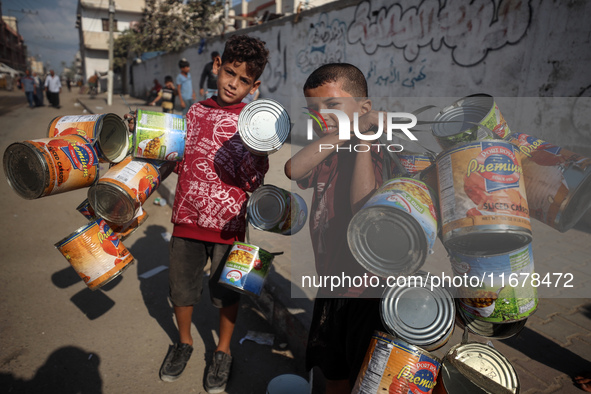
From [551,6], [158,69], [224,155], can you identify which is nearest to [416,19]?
[551,6]

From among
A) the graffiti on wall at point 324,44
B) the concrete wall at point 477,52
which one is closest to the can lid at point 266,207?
the concrete wall at point 477,52

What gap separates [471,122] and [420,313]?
611 mm

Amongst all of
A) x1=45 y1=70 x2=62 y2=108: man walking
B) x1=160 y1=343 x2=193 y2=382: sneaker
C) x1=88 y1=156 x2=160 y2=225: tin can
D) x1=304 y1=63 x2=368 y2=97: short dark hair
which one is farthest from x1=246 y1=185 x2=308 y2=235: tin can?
x1=45 y1=70 x2=62 y2=108: man walking

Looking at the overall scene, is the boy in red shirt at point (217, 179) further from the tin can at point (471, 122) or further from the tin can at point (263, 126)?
the tin can at point (471, 122)

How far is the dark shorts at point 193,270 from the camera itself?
77.1 inches

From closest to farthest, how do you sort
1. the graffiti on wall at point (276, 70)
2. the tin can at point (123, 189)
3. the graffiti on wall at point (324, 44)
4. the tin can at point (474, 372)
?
the tin can at point (474, 372) < the tin can at point (123, 189) < the graffiti on wall at point (324, 44) < the graffiti on wall at point (276, 70)

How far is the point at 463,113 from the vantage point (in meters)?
1.22

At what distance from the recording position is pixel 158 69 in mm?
20359

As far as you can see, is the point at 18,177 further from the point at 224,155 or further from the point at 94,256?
the point at 224,155

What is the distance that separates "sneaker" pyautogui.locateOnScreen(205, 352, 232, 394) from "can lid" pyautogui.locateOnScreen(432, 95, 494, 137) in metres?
1.76

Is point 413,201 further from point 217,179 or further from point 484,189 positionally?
point 217,179

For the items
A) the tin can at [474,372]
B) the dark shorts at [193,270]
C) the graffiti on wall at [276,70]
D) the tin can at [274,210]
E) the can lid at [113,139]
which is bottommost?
the dark shorts at [193,270]

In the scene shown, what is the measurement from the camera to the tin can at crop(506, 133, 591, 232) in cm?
93

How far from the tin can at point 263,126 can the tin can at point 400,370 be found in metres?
0.88
